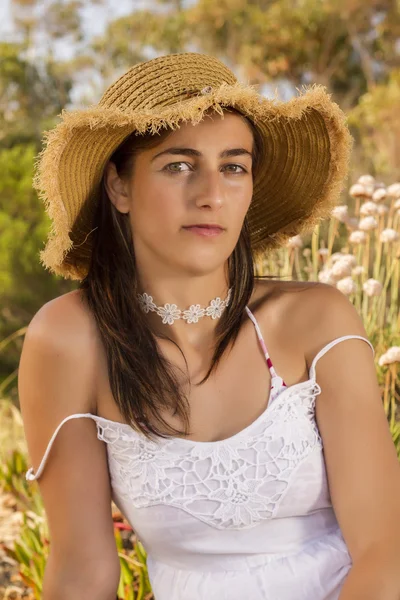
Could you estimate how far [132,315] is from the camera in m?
2.08

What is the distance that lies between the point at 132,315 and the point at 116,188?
32 centimetres

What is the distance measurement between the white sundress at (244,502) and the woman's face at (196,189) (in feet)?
1.09

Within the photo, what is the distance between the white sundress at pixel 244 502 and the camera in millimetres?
1907

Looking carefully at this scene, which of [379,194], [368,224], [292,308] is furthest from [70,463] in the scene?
[379,194]

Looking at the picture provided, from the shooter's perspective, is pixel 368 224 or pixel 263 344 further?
pixel 368 224

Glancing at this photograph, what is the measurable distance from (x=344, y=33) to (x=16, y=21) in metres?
10.6

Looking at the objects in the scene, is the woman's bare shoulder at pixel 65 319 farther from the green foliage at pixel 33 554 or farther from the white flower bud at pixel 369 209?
the white flower bud at pixel 369 209

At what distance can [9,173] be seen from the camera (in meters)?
8.91

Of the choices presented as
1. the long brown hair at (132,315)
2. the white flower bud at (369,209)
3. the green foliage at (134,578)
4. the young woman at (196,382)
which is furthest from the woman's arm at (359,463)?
the white flower bud at (369,209)

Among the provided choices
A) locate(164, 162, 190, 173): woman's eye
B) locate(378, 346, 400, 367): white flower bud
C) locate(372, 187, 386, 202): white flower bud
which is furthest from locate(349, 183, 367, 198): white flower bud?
locate(164, 162, 190, 173): woman's eye

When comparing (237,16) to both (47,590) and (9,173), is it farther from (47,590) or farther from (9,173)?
(47,590)

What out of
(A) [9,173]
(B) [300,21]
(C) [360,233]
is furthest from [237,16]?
(C) [360,233]

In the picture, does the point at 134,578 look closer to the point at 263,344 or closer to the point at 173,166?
the point at 263,344

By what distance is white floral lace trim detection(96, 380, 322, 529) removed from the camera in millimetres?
1902
